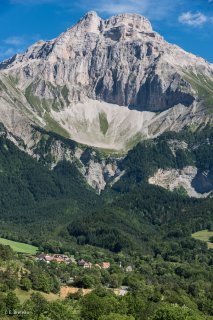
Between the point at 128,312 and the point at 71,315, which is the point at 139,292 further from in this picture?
the point at 71,315

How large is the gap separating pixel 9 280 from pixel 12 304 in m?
26.8

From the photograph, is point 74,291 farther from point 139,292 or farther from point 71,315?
point 71,315

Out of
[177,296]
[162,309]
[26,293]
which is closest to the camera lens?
[162,309]

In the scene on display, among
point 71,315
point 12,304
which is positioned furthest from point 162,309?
point 12,304

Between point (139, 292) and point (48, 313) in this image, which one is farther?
point (139, 292)

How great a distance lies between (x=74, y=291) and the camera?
190m

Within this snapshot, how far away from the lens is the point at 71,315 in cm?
13988

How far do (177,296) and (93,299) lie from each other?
124 ft

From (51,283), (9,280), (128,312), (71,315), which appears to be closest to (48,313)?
(71,315)

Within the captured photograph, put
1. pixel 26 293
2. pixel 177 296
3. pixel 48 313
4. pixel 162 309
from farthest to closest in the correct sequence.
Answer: pixel 177 296
pixel 26 293
pixel 48 313
pixel 162 309

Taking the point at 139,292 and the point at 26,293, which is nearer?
the point at 26,293

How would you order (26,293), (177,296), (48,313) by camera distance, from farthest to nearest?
(177,296), (26,293), (48,313)

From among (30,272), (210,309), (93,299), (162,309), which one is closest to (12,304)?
(93,299)

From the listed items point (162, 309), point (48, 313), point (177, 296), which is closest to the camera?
point (162, 309)
